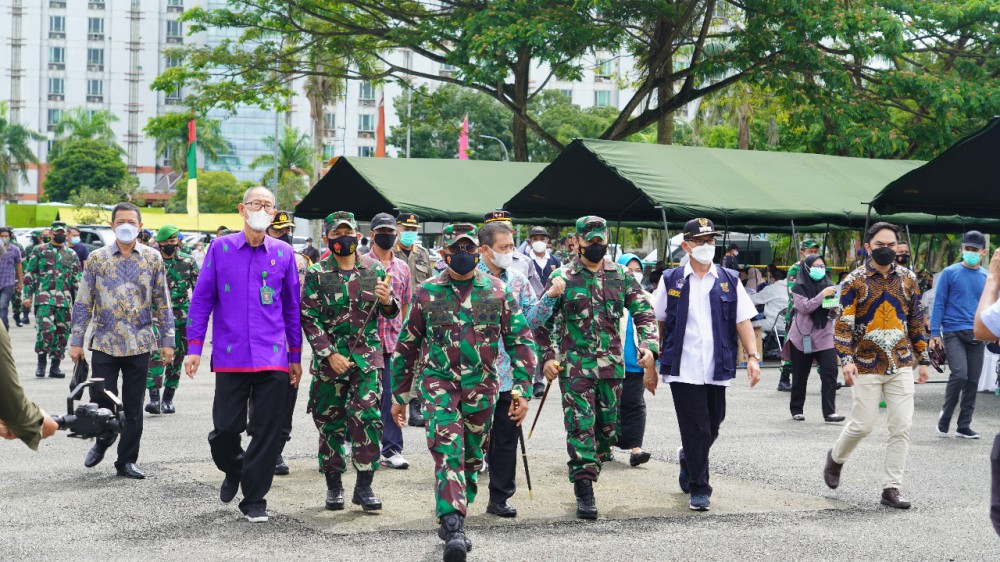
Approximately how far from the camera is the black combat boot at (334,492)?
781cm

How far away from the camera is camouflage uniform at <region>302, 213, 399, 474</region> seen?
7.69m

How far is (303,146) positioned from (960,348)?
266 feet

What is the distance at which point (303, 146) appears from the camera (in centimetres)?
9006

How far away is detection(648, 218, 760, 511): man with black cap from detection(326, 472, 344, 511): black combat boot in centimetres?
217

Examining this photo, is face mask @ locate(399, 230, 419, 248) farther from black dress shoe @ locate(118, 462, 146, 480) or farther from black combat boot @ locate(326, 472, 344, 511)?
black combat boot @ locate(326, 472, 344, 511)

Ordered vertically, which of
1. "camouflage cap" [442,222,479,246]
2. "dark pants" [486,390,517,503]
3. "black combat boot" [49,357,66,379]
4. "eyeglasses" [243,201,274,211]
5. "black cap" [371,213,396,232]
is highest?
"eyeglasses" [243,201,274,211]

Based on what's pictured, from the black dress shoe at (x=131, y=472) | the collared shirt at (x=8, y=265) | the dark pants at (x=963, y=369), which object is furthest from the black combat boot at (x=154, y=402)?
the collared shirt at (x=8, y=265)

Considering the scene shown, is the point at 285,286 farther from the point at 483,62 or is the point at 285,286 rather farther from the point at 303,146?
the point at 303,146

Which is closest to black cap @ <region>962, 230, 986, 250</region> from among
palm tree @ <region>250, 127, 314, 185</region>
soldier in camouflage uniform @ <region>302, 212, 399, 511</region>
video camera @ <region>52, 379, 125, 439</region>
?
soldier in camouflage uniform @ <region>302, 212, 399, 511</region>

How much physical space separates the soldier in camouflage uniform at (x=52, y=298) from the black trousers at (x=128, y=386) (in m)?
8.21

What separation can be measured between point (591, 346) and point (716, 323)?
914 mm

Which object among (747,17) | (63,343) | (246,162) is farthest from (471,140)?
(63,343)

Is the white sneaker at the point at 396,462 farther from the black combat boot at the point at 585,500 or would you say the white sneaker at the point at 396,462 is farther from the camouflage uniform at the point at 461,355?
the camouflage uniform at the point at 461,355

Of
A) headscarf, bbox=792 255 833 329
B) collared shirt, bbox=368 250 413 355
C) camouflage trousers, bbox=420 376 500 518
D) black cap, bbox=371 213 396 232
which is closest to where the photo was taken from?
camouflage trousers, bbox=420 376 500 518
